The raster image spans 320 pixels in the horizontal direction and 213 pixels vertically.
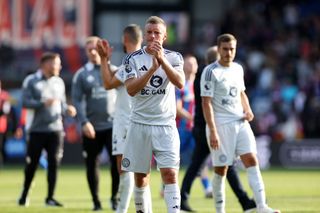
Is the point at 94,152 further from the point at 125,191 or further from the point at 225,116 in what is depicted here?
the point at 225,116

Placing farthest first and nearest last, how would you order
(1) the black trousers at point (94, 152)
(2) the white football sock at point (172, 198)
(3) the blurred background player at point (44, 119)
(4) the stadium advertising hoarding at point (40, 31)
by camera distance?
1. (4) the stadium advertising hoarding at point (40, 31)
2. (3) the blurred background player at point (44, 119)
3. (1) the black trousers at point (94, 152)
4. (2) the white football sock at point (172, 198)

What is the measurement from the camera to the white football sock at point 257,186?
13625 millimetres

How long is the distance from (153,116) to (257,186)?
2384 mm

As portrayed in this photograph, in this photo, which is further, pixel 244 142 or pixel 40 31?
pixel 40 31

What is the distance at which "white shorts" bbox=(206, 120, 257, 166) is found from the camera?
13898 millimetres

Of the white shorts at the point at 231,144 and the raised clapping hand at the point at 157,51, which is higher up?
the raised clapping hand at the point at 157,51

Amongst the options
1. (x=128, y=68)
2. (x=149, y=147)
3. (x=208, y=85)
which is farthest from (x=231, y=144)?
(x=128, y=68)

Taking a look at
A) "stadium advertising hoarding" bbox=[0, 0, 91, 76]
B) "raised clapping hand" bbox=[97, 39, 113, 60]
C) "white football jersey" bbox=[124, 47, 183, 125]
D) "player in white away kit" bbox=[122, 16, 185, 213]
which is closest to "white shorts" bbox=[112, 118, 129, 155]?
"raised clapping hand" bbox=[97, 39, 113, 60]

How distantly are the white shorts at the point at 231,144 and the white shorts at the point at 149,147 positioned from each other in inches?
74.4

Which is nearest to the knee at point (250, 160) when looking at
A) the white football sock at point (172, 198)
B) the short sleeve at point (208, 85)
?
the short sleeve at point (208, 85)

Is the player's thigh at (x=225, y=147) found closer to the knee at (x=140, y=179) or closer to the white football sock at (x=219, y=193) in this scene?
the white football sock at (x=219, y=193)

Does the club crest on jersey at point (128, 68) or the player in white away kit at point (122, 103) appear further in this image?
the player in white away kit at point (122, 103)

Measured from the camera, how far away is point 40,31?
122 ft

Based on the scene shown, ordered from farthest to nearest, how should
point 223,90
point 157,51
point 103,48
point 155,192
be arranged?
point 155,192 < point 223,90 < point 103,48 < point 157,51
